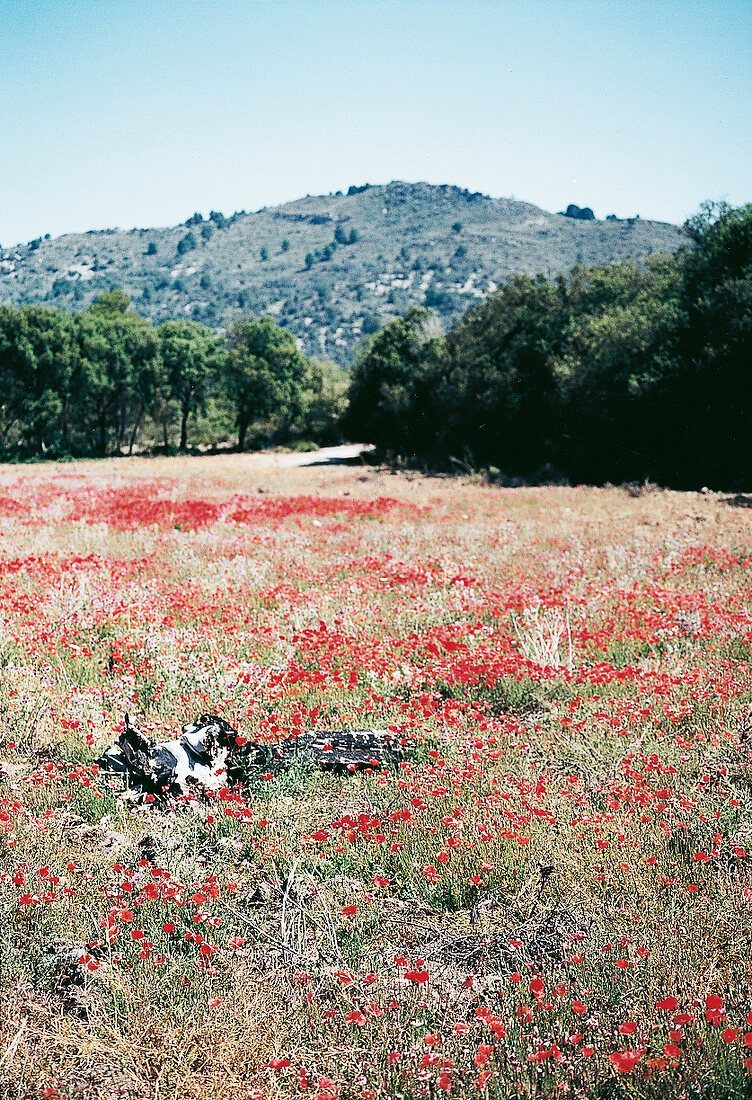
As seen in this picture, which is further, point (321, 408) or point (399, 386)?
point (321, 408)

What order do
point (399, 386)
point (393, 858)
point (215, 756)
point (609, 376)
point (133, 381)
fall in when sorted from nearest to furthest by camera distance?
point (393, 858) < point (215, 756) < point (609, 376) < point (399, 386) < point (133, 381)

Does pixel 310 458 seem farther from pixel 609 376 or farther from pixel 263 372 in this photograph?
pixel 609 376

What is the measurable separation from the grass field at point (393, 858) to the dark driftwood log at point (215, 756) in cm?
19

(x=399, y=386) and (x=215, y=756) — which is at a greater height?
(x=399, y=386)

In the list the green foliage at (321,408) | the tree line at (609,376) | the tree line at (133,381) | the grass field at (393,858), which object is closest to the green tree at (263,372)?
the tree line at (133,381)

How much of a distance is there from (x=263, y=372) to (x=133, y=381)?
35.2 feet

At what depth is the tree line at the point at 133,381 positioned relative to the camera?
176ft

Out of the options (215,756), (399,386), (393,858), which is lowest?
(393,858)

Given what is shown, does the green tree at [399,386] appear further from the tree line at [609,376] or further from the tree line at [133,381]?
the tree line at [133,381]

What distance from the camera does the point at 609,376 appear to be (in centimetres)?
3041

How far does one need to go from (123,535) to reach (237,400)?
4588 cm

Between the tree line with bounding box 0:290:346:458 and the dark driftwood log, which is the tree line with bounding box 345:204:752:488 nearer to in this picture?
the tree line with bounding box 0:290:346:458

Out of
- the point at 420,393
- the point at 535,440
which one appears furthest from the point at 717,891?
the point at 420,393

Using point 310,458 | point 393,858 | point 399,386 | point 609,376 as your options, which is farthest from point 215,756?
point 310,458
